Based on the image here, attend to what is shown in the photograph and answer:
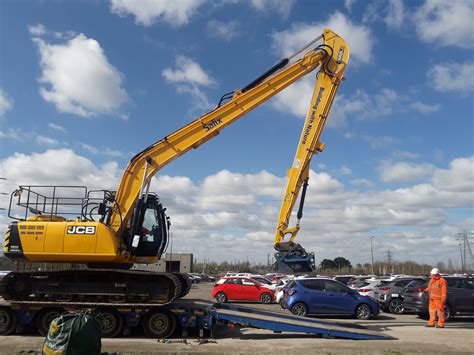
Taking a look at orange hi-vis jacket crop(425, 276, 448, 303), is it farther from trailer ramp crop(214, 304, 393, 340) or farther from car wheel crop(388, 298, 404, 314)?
car wheel crop(388, 298, 404, 314)

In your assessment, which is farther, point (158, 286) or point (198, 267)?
point (198, 267)

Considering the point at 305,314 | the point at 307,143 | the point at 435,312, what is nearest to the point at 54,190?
the point at 307,143

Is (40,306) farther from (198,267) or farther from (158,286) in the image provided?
(198,267)

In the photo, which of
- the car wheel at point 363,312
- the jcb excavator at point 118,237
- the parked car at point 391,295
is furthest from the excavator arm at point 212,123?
the parked car at point 391,295

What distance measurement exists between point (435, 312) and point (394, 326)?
136 cm

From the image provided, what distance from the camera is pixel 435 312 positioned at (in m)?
14.1

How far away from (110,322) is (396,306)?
12350 millimetres

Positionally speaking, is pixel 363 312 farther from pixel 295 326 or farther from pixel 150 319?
pixel 150 319

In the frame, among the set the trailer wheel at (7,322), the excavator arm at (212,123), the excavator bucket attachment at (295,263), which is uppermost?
the excavator arm at (212,123)

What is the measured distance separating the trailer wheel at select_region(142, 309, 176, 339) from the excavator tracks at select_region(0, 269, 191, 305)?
34 cm

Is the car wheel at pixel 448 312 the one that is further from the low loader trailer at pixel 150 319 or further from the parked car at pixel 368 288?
the low loader trailer at pixel 150 319

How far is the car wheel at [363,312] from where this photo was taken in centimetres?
1606

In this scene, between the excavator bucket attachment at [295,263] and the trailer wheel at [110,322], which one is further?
the excavator bucket attachment at [295,263]

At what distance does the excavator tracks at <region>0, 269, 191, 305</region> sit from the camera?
11.3 metres
